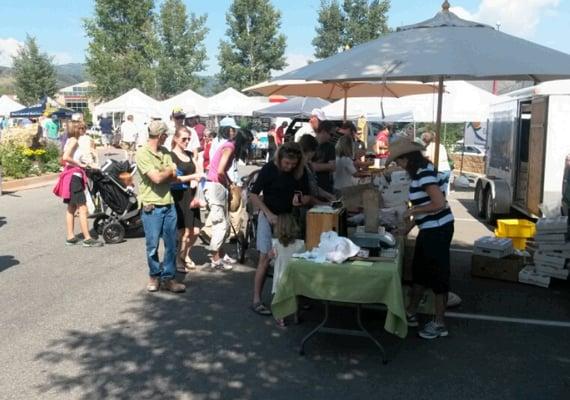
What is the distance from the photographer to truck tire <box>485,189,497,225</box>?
10.8 metres

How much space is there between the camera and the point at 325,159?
24.3 ft

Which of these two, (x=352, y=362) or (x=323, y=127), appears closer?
(x=352, y=362)

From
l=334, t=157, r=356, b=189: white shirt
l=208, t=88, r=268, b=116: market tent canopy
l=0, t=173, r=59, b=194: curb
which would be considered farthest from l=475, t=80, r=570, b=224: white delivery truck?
l=0, t=173, r=59, b=194: curb

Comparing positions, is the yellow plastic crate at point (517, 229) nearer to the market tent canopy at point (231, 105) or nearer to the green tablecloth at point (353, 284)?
the green tablecloth at point (353, 284)

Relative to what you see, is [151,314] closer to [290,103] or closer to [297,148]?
[297,148]

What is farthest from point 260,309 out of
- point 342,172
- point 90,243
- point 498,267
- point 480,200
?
point 480,200

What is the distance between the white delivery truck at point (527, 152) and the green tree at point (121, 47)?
40060mm

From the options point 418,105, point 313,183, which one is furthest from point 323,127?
point 418,105

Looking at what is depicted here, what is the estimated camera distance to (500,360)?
15.0 feet

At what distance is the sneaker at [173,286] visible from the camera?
6207mm

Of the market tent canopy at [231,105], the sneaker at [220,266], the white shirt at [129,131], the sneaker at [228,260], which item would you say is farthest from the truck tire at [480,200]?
the white shirt at [129,131]

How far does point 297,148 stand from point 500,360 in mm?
2473

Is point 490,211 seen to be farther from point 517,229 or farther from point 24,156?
point 24,156

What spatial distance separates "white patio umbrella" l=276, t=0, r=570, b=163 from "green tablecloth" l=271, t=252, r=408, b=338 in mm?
1748
